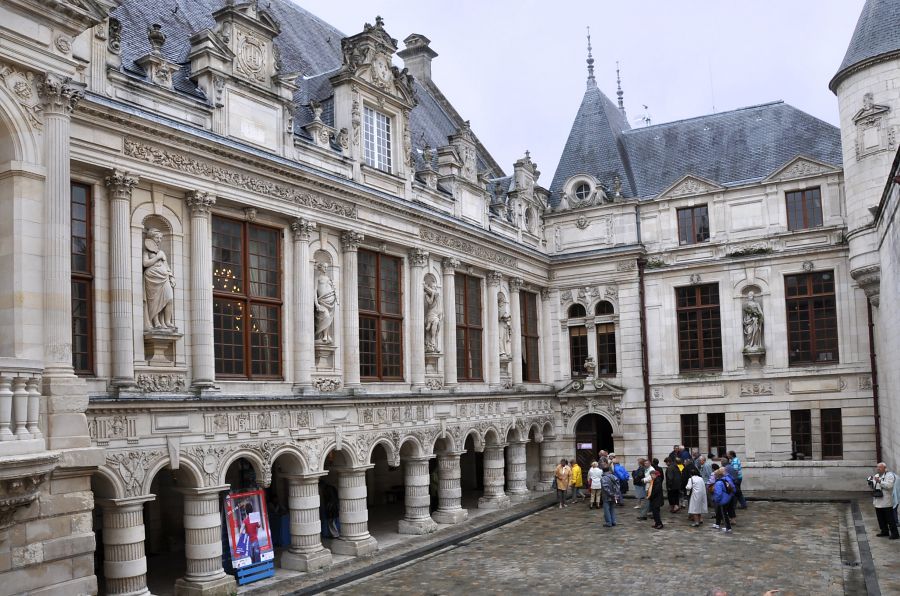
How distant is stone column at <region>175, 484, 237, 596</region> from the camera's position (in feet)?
53.4

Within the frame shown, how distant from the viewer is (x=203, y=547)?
16.4 meters

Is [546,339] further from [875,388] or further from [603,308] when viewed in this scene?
[875,388]

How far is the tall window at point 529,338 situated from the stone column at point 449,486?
6.31 meters

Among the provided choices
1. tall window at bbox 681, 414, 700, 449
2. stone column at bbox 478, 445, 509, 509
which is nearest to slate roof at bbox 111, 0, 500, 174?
stone column at bbox 478, 445, 509, 509

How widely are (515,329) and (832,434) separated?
10.9 metres

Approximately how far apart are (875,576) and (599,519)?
898cm

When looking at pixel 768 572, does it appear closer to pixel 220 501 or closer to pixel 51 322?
pixel 220 501

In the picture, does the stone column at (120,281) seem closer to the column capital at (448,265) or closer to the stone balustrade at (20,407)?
the stone balustrade at (20,407)

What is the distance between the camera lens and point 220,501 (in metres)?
18.5

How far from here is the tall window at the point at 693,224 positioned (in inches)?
1209

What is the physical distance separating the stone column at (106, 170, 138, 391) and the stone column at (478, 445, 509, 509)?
14.5 m

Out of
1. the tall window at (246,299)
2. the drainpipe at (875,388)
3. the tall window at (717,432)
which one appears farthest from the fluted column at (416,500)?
the drainpipe at (875,388)

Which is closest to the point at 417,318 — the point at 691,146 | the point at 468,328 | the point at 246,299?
the point at 468,328

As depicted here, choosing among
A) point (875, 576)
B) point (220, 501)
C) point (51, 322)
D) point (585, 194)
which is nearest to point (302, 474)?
point (220, 501)
